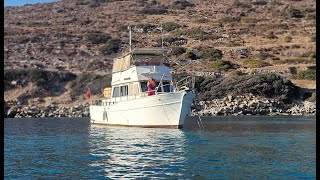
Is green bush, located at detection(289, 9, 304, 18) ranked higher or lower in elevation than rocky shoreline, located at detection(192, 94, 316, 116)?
higher

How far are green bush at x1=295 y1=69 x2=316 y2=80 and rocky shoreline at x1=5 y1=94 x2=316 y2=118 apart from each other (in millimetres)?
6110

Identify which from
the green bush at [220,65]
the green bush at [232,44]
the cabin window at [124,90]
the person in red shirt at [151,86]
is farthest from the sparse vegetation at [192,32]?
the person in red shirt at [151,86]

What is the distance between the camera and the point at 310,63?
5562cm

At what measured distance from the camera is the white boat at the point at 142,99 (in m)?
25.3

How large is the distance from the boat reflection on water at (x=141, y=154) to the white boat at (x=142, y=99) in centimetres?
279

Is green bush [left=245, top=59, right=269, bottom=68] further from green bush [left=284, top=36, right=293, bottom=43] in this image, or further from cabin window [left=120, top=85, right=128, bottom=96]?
cabin window [left=120, top=85, right=128, bottom=96]

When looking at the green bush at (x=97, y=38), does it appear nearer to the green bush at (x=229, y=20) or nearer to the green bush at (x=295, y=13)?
the green bush at (x=229, y=20)

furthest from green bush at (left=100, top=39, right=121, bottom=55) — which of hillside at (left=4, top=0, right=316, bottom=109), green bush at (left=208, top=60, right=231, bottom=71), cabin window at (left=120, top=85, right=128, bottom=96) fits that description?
cabin window at (left=120, top=85, right=128, bottom=96)

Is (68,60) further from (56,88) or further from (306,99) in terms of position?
(306,99)

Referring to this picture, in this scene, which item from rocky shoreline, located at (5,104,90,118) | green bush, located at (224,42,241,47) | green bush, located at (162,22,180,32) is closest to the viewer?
rocky shoreline, located at (5,104,90,118)

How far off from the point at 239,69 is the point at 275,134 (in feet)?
109

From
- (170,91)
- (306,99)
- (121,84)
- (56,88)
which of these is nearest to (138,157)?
(170,91)

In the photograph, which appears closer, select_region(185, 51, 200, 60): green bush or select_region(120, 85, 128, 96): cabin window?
select_region(120, 85, 128, 96): cabin window

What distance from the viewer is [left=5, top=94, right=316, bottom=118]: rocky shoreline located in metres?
42.5
